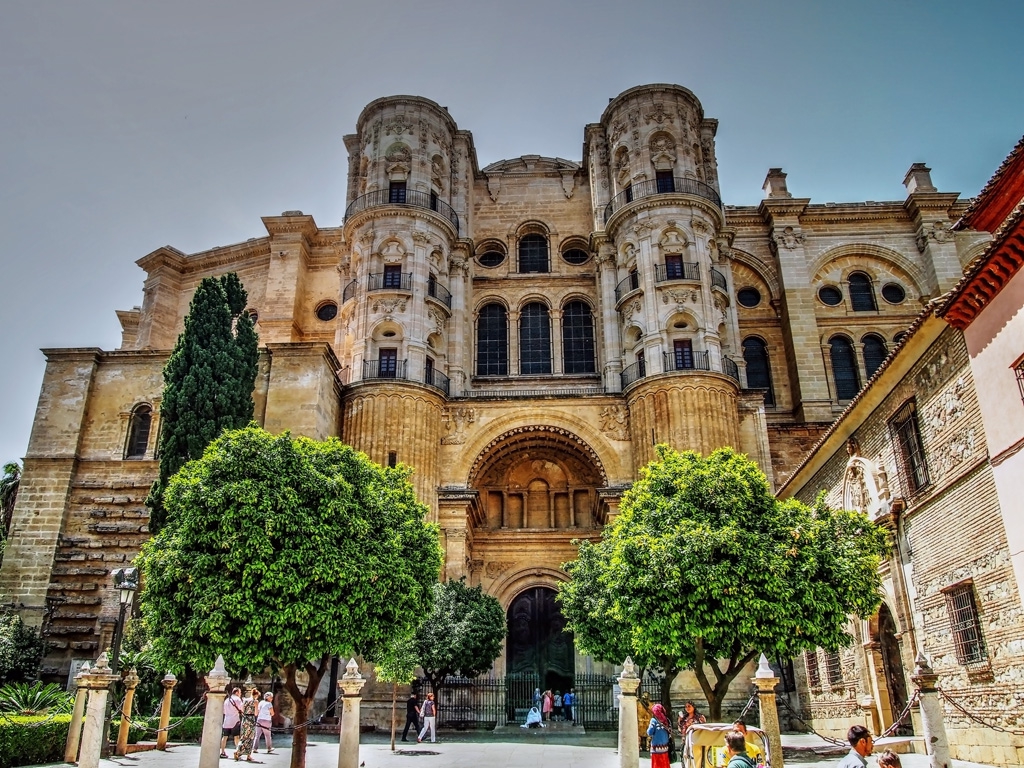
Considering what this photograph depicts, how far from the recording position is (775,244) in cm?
3409

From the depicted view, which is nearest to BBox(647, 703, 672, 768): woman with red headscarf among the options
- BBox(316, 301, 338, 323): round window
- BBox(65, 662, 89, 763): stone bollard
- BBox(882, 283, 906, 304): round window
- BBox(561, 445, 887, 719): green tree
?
BBox(561, 445, 887, 719): green tree

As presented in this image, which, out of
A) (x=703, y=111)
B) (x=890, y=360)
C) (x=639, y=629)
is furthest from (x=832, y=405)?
(x=639, y=629)

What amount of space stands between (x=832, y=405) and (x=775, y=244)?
7.47m

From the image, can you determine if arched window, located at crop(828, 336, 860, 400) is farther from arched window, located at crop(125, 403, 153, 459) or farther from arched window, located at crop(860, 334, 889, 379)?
arched window, located at crop(125, 403, 153, 459)

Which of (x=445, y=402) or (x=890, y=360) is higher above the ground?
(x=445, y=402)

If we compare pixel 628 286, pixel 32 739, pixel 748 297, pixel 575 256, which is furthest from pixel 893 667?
pixel 575 256

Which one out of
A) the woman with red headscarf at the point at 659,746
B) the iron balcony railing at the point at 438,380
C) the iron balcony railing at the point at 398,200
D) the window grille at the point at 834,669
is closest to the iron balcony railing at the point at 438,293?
the iron balcony railing at the point at 438,380

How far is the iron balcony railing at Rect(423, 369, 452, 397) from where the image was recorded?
27938 millimetres

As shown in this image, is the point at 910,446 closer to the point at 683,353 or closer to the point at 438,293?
the point at 683,353

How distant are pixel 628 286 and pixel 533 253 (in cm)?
559

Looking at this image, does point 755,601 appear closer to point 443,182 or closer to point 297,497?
point 297,497

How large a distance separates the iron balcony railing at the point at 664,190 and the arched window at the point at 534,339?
450cm

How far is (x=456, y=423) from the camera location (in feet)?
90.3

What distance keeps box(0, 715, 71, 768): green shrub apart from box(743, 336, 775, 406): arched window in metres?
25.4
